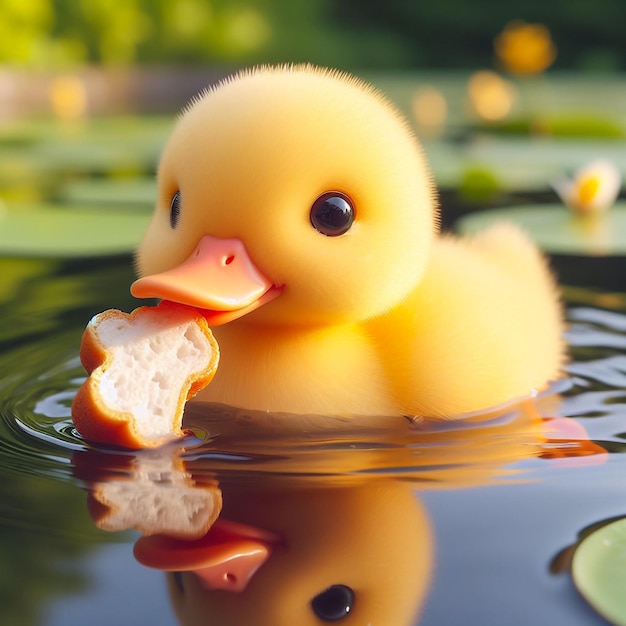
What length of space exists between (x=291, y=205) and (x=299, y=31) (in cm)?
918

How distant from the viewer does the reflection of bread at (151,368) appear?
1478mm

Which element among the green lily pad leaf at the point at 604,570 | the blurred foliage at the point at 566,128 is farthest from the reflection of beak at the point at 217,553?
the blurred foliage at the point at 566,128

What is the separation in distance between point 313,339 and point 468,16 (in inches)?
431

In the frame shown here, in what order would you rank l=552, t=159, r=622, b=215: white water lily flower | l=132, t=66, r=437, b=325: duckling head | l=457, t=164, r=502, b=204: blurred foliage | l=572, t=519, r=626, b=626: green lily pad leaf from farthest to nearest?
1. l=457, t=164, r=502, b=204: blurred foliage
2. l=552, t=159, r=622, b=215: white water lily flower
3. l=132, t=66, r=437, b=325: duckling head
4. l=572, t=519, r=626, b=626: green lily pad leaf

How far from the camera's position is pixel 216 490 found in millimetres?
1407

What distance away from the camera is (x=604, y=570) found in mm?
1190

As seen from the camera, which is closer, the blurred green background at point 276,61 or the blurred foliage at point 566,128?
the blurred green background at point 276,61

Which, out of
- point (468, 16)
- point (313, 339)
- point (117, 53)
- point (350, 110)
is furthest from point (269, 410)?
point (468, 16)

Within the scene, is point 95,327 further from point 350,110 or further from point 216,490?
point 350,110

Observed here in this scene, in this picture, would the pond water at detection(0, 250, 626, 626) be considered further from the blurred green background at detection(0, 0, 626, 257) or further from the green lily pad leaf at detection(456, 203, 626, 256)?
the blurred green background at detection(0, 0, 626, 257)

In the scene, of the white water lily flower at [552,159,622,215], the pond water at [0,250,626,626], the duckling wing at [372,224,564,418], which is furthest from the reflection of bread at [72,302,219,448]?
the white water lily flower at [552,159,622,215]

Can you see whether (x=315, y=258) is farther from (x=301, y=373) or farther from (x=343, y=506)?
(x=343, y=506)

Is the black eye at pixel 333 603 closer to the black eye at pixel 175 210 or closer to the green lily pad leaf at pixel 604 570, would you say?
the green lily pad leaf at pixel 604 570

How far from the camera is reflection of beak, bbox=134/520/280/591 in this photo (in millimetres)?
1189
